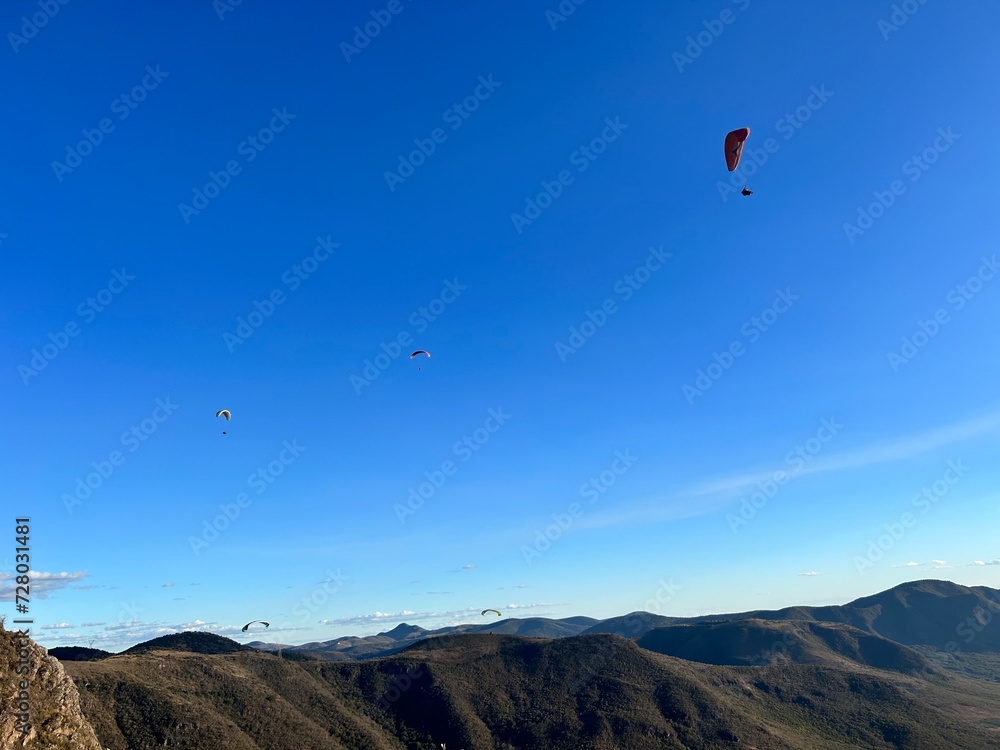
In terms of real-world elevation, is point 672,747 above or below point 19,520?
below

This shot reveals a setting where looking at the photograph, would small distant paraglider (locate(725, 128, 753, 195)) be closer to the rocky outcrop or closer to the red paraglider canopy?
the red paraglider canopy

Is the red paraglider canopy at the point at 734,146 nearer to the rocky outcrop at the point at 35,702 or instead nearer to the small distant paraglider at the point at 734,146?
the small distant paraglider at the point at 734,146

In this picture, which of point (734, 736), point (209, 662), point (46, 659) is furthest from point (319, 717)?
point (734, 736)

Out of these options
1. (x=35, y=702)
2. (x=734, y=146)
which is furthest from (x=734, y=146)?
(x=35, y=702)

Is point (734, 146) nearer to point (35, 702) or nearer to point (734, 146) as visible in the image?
point (734, 146)

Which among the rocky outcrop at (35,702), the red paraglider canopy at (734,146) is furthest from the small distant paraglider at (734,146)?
the rocky outcrop at (35,702)

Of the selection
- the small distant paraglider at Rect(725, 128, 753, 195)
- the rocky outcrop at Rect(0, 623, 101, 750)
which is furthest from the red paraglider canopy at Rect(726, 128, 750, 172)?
the rocky outcrop at Rect(0, 623, 101, 750)

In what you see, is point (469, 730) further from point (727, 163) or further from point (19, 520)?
point (727, 163)
